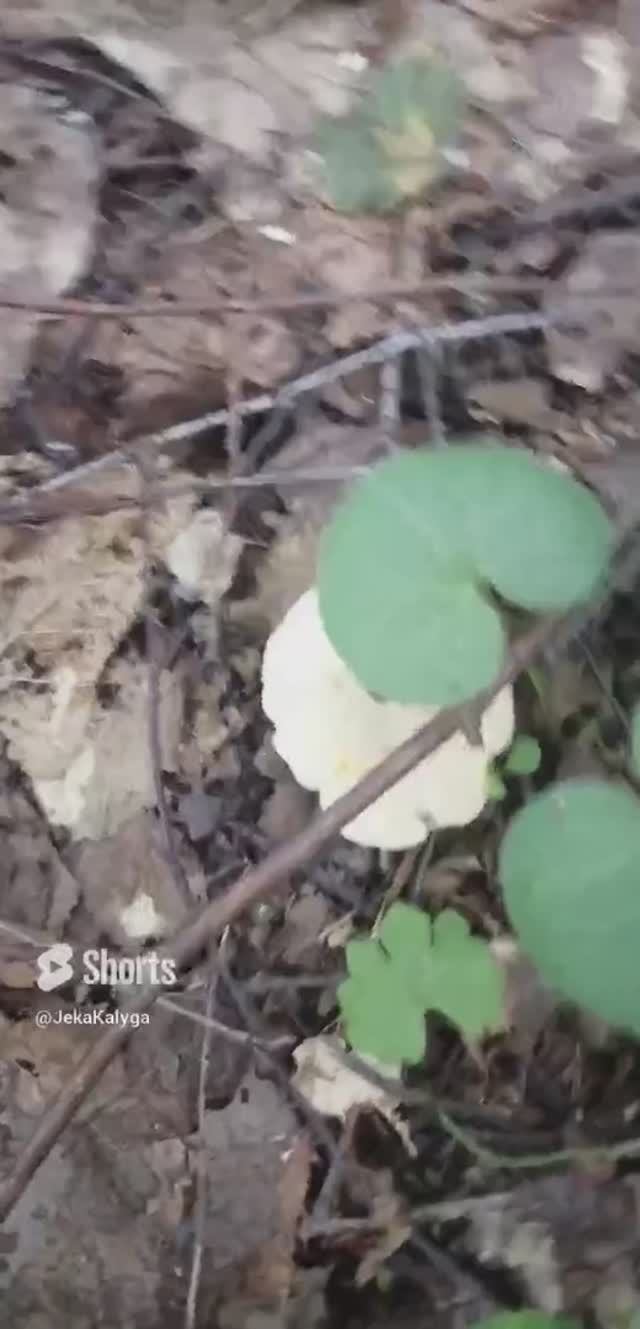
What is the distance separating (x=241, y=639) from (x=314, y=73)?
0.41 metres

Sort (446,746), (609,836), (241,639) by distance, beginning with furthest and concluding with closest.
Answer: (241,639)
(446,746)
(609,836)

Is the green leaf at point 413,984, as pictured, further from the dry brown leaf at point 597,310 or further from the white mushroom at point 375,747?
the dry brown leaf at point 597,310

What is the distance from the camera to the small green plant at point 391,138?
0.95 m

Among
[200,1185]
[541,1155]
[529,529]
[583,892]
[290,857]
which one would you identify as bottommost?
[200,1185]

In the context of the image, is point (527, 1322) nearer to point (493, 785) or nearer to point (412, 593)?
point (493, 785)

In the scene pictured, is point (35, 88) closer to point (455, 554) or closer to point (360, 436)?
point (360, 436)

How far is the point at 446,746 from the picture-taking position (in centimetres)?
90

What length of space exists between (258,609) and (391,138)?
35cm

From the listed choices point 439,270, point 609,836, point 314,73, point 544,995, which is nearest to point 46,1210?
point 544,995

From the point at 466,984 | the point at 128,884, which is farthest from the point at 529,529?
the point at 128,884

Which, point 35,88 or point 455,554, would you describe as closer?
point 455,554

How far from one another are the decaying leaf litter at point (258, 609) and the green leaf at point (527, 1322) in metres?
0.08

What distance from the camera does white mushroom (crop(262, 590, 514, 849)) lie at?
91cm

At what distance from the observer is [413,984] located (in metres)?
0.91
